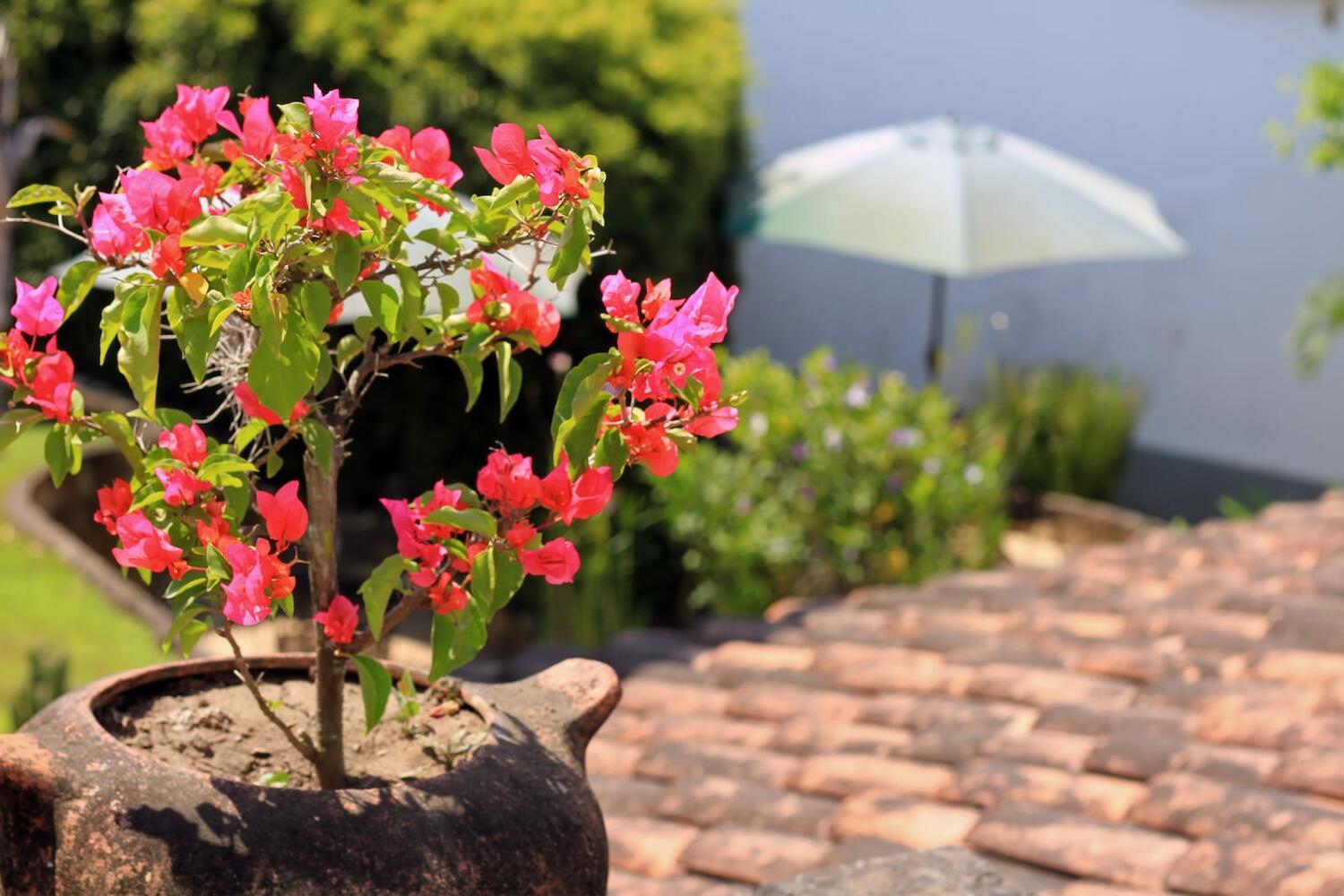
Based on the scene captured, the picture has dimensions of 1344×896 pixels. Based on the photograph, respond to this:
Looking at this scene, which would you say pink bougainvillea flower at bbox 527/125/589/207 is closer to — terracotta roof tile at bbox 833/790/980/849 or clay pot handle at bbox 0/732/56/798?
clay pot handle at bbox 0/732/56/798

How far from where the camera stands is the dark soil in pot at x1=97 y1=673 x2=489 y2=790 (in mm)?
1705

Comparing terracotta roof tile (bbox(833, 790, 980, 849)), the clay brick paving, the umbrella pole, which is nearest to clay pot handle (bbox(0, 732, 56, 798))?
the clay brick paving

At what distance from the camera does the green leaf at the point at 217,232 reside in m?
1.42

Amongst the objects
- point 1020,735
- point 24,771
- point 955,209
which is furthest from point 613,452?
point 955,209

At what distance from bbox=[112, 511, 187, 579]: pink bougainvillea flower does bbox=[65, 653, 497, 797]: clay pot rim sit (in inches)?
6.9

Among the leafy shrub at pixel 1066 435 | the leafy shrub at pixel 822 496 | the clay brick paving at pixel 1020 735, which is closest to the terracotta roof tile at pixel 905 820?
the clay brick paving at pixel 1020 735

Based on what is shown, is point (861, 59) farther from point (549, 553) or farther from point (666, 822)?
point (549, 553)

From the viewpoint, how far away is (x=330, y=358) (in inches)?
60.4

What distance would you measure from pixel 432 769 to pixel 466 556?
0.27 metres

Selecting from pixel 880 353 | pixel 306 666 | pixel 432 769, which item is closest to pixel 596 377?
pixel 432 769

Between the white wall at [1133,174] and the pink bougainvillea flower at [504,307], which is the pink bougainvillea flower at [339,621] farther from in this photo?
the white wall at [1133,174]

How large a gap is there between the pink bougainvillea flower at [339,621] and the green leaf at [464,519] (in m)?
0.20

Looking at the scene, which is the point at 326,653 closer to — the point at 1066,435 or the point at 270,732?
the point at 270,732

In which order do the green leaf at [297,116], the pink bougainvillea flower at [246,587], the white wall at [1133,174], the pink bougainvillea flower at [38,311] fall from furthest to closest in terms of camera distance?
the white wall at [1133,174] → the pink bougainvillea flower at [38,311] → the pink bougainvillea flower at [246,587] → the green leaf at [297,116]
